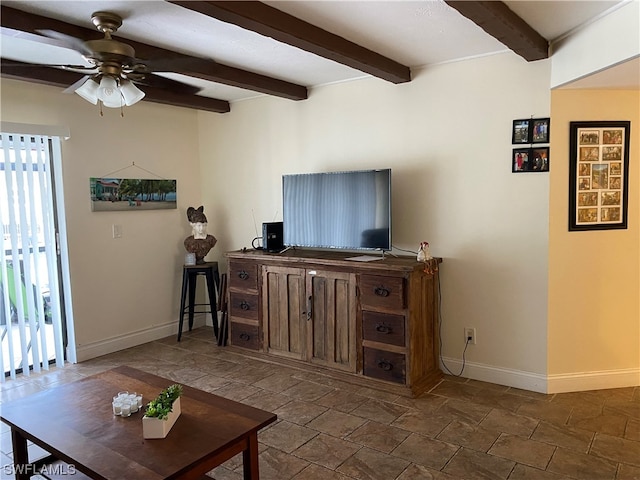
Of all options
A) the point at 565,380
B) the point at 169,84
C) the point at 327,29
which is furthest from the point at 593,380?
the point at 169,84

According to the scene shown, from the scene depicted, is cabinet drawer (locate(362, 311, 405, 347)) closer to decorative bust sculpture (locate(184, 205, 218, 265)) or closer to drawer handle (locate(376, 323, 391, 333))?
drawer handle (locate(376, 323, 391, 333))

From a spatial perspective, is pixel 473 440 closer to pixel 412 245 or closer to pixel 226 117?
pixel 412 245

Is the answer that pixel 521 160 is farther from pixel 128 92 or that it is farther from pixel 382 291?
pixel 128 92

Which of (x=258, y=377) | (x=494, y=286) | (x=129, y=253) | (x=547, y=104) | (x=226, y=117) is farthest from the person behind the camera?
(x=226, y=117)

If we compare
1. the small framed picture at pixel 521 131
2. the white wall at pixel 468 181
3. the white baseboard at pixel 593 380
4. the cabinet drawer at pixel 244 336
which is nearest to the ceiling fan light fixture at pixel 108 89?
the white wall at pixel 468 181

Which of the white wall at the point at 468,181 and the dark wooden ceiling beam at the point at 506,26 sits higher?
the dark wooden ceiling beam at the point at 506,26

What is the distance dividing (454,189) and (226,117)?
2463mm

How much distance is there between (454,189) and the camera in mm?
3439

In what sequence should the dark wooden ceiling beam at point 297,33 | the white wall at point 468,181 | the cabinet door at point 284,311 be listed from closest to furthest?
the dark wooden ceiling beam at point 297,33
the white wall at point 468,181
the cabinet door at point 284,311

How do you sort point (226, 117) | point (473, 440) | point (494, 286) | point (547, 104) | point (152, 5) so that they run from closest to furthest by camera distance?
point (152, 5) → point (473, 440) → point (547, 104) → point (494, 286) → point (226, 117)

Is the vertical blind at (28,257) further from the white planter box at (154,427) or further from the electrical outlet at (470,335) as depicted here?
the electrical outlet at (470,335)

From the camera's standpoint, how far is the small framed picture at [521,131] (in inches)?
123

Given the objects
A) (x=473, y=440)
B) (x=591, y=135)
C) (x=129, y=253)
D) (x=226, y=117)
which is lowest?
(x=473, y=440)

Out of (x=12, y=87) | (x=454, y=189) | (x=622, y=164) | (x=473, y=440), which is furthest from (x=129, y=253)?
(x=622, y=164)
